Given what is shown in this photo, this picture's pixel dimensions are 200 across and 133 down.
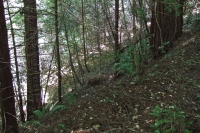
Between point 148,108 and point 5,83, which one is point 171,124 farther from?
point 5,83

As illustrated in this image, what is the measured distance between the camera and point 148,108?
3369 millimetres

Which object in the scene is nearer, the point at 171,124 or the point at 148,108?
the point at 171,124

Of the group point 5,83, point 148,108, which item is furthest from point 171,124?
point 5,83

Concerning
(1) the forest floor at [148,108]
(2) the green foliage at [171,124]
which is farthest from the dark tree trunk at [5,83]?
(2) the green foliage at [171,124]

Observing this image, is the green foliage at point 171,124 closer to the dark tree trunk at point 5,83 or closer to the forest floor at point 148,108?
the forest floor at point 148,108

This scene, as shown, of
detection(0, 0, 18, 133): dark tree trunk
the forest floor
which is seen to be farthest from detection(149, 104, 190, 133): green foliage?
detection(0, 0, 18, 133): dark tree trunk

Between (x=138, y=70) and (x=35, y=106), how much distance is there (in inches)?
160

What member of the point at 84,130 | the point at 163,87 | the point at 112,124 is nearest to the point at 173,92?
the point at 163,87

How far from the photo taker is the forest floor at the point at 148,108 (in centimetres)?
271

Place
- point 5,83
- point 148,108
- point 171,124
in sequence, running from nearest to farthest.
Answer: point 171,124
point 5,83
point 148,108

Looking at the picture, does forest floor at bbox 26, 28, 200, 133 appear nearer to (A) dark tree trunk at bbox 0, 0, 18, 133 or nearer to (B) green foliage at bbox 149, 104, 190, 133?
(B) green foliage at bbox 149, 104, 190, 133

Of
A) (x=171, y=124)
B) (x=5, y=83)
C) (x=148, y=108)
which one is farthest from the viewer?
(x=148, y=108)

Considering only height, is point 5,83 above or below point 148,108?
above

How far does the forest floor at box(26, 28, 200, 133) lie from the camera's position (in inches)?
107
